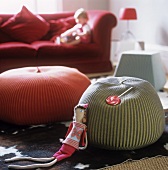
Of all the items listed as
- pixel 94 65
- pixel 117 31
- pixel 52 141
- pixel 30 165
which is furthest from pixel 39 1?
pixel 30 165

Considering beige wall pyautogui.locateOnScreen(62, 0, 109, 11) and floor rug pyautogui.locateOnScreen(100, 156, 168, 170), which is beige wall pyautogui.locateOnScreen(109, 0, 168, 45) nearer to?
beige wall pyautogui.locateOnScreen(62, 0, 109, 11)

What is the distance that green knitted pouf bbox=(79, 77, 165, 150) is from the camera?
1.91m

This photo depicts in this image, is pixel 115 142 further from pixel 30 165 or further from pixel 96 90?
pixel 30 165

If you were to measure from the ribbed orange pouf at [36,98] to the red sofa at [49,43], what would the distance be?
141cm

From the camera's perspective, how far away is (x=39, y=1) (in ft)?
17.5

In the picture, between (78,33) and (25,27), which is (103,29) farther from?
(25,27)

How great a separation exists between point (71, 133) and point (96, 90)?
30cm

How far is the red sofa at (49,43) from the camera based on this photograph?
397 cm

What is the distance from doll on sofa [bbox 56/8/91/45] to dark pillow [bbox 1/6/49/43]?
30 cm

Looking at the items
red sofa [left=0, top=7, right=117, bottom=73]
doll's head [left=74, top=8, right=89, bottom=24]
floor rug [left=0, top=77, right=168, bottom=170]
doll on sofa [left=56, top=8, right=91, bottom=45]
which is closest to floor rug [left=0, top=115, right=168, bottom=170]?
floor rug [left=0, top=77, right=168, bottom=170]

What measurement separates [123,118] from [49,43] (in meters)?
2.49

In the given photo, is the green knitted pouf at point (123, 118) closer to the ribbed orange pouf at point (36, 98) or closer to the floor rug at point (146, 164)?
the floor rug at point (146, 164)

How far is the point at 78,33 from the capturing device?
4340 mm

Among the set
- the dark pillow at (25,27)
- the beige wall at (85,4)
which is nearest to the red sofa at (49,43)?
the dark pillow at (25,27)
